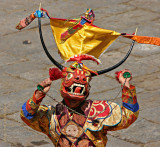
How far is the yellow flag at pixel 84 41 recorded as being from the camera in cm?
600

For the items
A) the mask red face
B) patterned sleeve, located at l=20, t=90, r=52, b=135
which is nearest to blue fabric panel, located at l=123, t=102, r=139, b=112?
the mask red face

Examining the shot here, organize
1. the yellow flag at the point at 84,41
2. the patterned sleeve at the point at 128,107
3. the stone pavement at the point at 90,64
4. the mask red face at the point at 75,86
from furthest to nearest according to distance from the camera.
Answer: the stone pavement at the point at 90,64 → the yellow flag at the point at 84,41 → the patterned sleeve at the point at 128,107 → the mask red face at the point at 75,86

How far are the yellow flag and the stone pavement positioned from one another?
2.24 metres

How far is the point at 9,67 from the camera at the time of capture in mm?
10117

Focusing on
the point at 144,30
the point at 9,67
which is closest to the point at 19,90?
the point at 9,67

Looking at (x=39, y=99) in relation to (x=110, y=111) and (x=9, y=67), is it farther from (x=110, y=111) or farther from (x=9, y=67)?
(x=9, y=67)

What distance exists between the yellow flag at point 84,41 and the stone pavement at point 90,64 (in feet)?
7.36

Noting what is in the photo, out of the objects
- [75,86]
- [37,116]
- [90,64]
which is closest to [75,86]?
[75,86]

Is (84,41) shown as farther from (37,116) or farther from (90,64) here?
(90,64)

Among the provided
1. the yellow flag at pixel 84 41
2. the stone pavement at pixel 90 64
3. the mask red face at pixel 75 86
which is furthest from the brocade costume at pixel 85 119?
the stone pavement at pixel 90 64

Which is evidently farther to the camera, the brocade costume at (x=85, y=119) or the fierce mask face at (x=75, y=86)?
the brocade costume at (x=85, y=119)

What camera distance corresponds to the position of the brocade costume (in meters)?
5.78

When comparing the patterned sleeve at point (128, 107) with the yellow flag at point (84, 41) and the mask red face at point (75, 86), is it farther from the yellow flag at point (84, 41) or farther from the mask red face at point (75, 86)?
the yellow flag at point (84, 41)

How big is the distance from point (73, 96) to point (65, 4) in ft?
23.8
